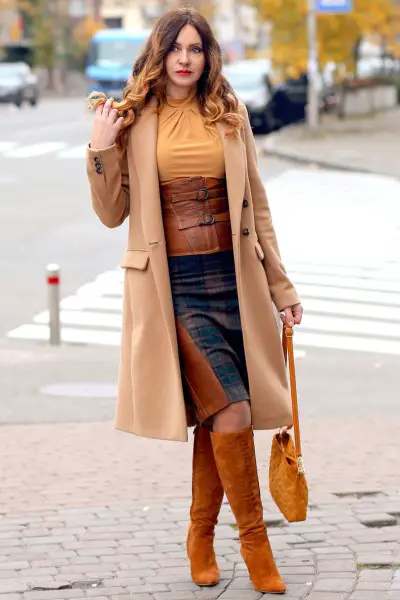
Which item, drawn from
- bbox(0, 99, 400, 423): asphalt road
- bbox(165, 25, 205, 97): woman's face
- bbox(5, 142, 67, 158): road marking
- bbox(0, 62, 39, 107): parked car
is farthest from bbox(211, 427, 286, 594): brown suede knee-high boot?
bbox(0, 62, 39, 107): parked car

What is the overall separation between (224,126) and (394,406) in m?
3.95

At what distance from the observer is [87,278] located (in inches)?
542

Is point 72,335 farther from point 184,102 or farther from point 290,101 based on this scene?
point 290,101

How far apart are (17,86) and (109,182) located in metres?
57.1

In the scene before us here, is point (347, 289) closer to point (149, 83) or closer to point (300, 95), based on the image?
→ point (149, 83)

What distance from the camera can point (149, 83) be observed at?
485 cm

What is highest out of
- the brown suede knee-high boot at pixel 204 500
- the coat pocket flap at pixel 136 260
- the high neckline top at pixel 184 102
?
the high neckline top at pixel 184 102

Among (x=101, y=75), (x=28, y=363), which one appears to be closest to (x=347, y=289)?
(x=28, y=363)

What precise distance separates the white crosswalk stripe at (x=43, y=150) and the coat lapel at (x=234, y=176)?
80.4 ft

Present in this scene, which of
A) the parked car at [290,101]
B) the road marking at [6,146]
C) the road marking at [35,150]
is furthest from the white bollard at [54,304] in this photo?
the parked car at [290,101]

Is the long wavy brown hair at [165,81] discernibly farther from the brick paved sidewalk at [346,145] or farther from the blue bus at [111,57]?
the blue bus at [111,57]

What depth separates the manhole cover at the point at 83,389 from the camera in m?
8.81

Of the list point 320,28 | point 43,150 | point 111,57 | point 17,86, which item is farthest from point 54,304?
point 17,86

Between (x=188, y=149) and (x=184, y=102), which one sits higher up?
(x=184, y=102)
